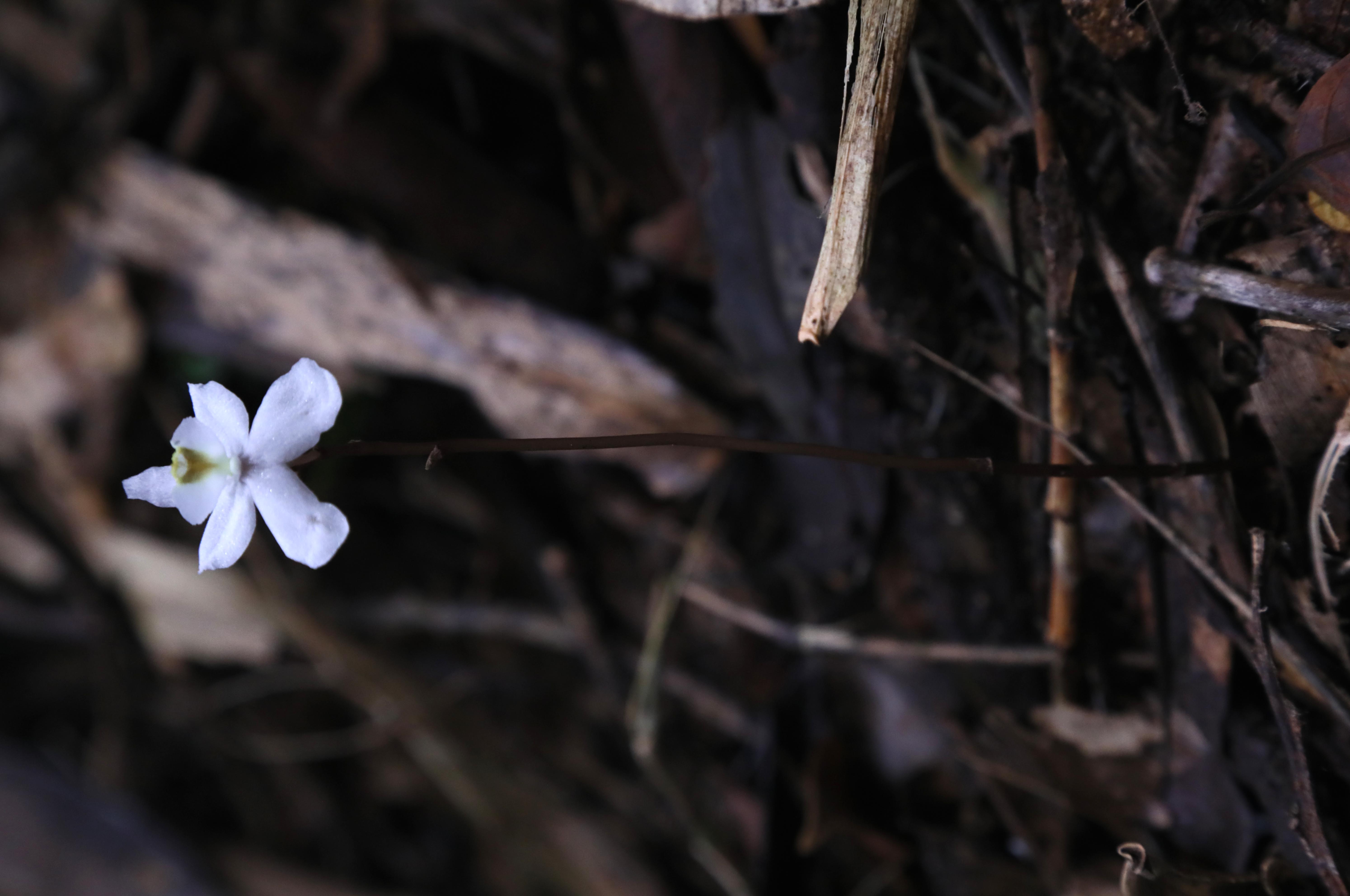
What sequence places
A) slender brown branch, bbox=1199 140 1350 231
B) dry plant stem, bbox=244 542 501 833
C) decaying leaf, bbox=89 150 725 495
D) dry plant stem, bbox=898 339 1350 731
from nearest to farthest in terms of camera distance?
slender brown branch, bbox=1199 140 1350 231, dry plant stem, bbox=898 339 1350 731, decaying leaf, bbox=89 150 725 495, dry plant stem, bbox=244 542 501 833

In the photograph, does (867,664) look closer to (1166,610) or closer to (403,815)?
(1166,610)

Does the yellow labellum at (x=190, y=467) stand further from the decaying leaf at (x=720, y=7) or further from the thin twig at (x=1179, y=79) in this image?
the thin twig at (x=1179, y=79)

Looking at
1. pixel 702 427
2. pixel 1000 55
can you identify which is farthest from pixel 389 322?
pixel 1000 55

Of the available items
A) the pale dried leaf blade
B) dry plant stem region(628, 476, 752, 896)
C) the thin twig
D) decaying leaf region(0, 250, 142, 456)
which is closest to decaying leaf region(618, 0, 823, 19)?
the pale dried leaf blade

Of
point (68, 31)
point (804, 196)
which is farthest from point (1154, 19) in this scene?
point (68, 31)

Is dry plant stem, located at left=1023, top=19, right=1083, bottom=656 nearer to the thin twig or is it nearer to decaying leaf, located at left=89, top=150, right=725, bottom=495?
the thin twig

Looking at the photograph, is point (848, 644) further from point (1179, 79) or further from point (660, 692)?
point (1179, 79)

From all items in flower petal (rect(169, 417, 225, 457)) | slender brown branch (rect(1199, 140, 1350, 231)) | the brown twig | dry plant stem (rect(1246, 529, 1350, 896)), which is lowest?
dry plant stem (rect(1246, 529, 1350, 896))
